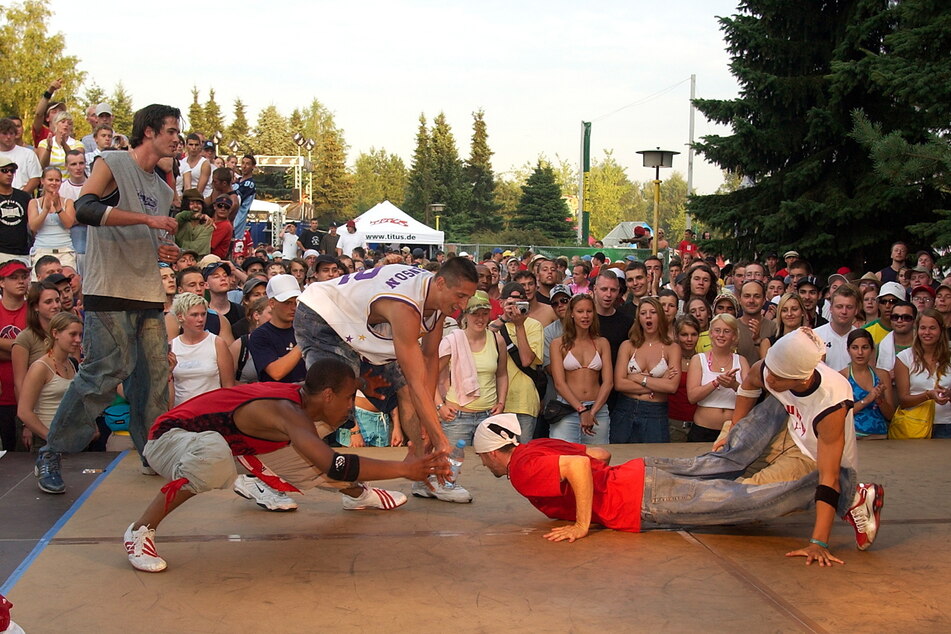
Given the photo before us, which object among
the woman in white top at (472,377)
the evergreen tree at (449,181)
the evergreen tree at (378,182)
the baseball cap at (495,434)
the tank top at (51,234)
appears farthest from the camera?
the evergreen tree at (378,182)

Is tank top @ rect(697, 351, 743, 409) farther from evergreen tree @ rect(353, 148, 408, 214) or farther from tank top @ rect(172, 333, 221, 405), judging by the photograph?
evergreen tree @ rect(353, 148, 408, 214)

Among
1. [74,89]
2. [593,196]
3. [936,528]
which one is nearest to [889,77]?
[936,528]

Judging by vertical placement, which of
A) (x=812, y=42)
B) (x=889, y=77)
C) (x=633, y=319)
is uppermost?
(x=812, y=42)

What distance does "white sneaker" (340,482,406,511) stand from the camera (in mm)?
5168

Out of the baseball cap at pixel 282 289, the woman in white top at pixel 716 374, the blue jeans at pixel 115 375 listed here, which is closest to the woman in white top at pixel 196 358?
the baseball cap at pixel 282 289

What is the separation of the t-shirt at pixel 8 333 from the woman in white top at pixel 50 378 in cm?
36

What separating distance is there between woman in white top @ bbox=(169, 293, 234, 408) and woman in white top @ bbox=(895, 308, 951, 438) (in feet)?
17.0

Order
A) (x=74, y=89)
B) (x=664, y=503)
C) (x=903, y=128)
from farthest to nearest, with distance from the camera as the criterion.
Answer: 1. (x=74, y=89)
2. (x=903, y=128)
3. (x=664, y=503)

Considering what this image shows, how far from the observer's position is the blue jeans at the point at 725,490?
459 cm

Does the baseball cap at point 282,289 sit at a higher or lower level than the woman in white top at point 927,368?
higher

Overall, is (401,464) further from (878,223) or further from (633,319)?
(878,223)

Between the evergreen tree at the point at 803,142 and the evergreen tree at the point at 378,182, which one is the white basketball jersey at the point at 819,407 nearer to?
the evergreen tree at the point at 803,142

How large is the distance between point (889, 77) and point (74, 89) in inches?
1404

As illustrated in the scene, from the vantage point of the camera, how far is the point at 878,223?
13.3 metres
